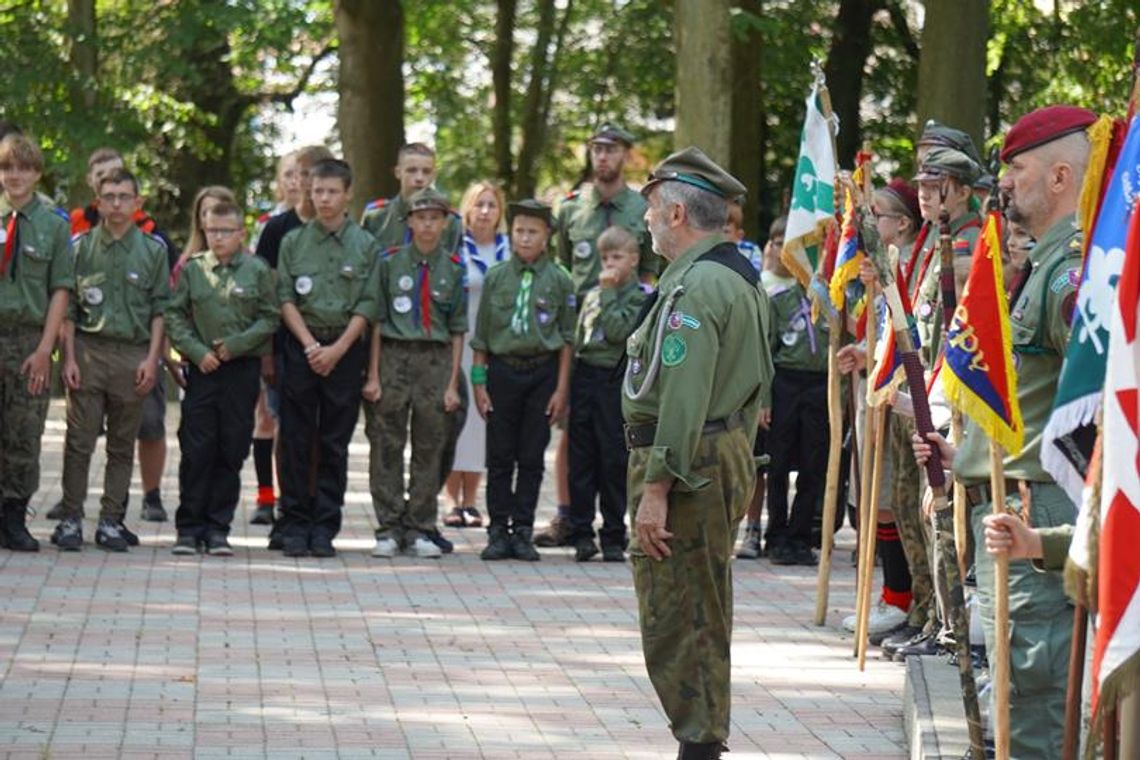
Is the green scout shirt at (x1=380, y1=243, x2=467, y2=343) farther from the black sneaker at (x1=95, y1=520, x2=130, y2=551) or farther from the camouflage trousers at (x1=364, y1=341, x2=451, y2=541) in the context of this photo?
the black sneaker at (x1=95, y1=520, x2=130, y2=551)

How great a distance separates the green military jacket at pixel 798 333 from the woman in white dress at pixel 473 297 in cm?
206

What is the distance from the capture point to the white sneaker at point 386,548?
13.5 meters

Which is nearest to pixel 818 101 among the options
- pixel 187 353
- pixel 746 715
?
pixel 746 715

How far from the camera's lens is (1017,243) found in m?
8.12

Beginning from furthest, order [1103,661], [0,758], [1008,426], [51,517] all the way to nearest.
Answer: [51,517]
[0,758]
[1008,426]
[1103,661]

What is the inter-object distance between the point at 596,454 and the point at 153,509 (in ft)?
11.0

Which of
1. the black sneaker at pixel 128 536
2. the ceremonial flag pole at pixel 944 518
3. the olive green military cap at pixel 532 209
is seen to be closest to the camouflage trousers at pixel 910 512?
the ceremonial flag pole at pixel 944 518

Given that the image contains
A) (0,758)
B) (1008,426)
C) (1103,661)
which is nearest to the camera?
(1103,661)

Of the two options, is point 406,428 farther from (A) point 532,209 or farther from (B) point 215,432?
(A) point 532,209

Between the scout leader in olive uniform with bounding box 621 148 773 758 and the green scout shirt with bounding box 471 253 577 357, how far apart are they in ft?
20.6

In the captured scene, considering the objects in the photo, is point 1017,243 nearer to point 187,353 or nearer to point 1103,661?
point 1103,661

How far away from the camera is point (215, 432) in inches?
522

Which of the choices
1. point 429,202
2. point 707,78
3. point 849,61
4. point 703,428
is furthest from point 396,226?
point 849,61

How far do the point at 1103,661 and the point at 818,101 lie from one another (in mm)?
6029
